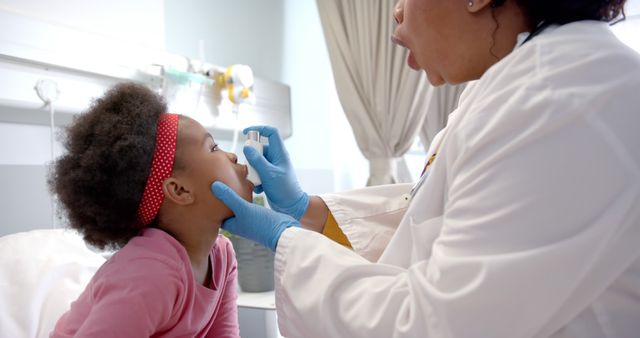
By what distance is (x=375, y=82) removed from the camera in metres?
2.44

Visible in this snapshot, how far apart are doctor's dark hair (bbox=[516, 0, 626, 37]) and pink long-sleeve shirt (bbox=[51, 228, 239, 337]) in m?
0.80

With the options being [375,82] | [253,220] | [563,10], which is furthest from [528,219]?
[375,82]

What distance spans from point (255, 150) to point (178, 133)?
20cm

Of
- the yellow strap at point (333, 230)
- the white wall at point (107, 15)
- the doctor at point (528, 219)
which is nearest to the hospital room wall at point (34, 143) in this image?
the white wall at point (107, 15)

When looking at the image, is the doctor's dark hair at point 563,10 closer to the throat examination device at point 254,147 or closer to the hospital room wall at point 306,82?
the throat examination device at point 254,147

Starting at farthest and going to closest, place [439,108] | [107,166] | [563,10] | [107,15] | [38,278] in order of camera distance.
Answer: [439,108]
[107,15]
[38,278]
[107,166]
[563,10]

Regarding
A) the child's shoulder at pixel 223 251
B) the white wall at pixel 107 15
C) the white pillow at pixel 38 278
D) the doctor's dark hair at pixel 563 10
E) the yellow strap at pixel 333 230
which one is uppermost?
the doctor's dark hair at pixel 563 10

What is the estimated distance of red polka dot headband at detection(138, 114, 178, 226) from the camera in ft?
3.28

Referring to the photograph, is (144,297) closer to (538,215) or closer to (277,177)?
(277,177)

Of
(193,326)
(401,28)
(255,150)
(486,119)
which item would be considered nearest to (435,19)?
(401,28)

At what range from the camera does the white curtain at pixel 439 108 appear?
2553 mm

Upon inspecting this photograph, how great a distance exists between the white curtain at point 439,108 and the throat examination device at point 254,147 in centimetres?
154

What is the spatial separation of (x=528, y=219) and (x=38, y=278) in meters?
1.13

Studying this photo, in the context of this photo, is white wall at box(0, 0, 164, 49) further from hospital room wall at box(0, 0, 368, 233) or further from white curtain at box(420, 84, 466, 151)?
white curtain at box(420, 84, 466, 151)
